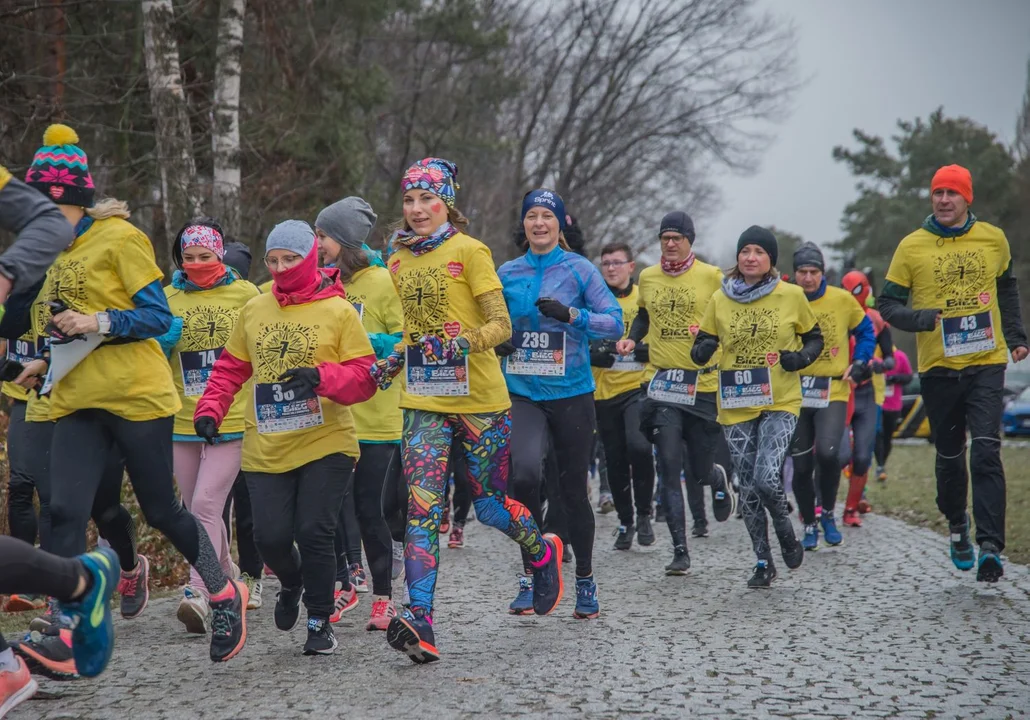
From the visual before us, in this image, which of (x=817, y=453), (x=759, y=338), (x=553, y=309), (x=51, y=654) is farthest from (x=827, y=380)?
(x=51, y=654)

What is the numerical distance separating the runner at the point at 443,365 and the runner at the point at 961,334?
2.96m

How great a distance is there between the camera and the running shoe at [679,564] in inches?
349

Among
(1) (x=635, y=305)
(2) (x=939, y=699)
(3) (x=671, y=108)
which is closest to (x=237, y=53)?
(1) (x=635, y=305)

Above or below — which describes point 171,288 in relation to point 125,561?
above

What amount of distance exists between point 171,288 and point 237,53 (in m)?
7.67

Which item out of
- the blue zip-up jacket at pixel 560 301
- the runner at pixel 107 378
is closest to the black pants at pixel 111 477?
the runner at pixel 107 378

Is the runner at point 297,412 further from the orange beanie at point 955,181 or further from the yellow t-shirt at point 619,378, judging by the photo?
the yellow t-shirt at point 619,378

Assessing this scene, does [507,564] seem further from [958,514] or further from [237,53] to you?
[237,53]

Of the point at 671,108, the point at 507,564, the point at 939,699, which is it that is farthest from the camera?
the point at 671,108

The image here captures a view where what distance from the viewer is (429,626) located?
5.81 meters

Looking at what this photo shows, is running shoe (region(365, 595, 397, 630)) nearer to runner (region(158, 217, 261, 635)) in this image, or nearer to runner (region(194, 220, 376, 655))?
runner (region(194, 220, 376, 655))

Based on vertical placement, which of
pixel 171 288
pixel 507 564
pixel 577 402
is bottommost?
pixel 507 564

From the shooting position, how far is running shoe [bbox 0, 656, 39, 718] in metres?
4.71

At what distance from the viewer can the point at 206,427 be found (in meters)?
5.66
